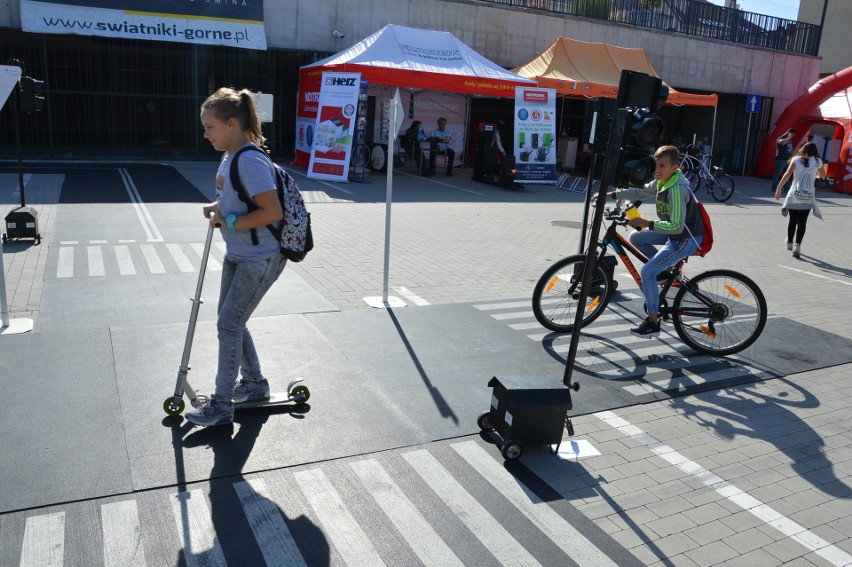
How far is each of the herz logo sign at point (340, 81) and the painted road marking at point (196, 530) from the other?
1474cm

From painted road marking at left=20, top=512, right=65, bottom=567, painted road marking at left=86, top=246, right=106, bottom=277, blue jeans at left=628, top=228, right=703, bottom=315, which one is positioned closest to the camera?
painted road marking at left=20, top=512, right=65, bottom=567

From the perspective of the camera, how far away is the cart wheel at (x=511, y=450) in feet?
14.4

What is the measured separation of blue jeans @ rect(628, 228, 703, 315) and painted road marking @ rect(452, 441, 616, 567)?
2838 mm

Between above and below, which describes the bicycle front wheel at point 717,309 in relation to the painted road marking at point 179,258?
above

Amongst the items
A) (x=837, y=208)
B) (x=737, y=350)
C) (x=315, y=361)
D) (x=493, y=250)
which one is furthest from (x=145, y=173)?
(x=837, y=208)

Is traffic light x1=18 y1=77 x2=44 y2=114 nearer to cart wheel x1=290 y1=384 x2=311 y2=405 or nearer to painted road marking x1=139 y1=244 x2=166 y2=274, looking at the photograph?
painted road marking x1=139 y1=244 x2=166 y2=274

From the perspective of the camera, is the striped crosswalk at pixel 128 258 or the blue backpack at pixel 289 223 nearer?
the blue backpack at pixel 289 223

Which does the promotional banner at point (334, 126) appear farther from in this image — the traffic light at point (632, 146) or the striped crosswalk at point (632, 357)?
the traffic light at point (632, 146)

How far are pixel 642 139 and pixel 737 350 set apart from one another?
3027 millimetres

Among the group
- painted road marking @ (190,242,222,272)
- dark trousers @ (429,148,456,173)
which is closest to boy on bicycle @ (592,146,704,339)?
painted road marking @ (190,242,222,272)

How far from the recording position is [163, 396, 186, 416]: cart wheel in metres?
4.56

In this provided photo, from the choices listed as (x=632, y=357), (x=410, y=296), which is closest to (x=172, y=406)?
(x=410, y=296)

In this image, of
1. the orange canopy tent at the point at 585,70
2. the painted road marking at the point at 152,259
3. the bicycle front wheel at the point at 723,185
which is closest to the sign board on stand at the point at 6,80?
the painted road marking at the point at 152,259

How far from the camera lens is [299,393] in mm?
4941
